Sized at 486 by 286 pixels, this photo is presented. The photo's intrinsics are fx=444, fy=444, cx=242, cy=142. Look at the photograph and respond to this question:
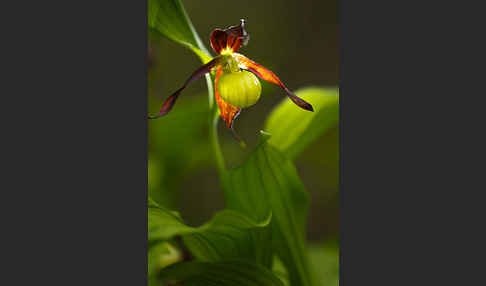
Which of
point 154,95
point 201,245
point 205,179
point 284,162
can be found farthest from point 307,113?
point 205,179

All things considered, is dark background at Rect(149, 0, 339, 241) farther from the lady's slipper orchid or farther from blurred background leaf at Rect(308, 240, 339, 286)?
the lady's slipper orchid

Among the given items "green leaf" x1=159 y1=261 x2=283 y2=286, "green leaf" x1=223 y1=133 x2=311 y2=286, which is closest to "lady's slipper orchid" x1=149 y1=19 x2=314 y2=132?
"green leaf" x1=223 y1=133 x2=311 y2=286

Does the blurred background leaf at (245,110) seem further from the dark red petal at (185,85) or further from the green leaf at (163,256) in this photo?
the green leaf at (163,256)

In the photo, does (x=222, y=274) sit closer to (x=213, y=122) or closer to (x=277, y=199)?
(x=277, y=199)

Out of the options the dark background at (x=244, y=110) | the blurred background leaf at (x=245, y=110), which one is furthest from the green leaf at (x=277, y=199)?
the dark background at (x=244, y=110)

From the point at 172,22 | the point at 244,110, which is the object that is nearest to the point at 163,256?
the point at 244,110

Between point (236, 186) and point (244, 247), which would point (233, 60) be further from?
point (244, 247)
